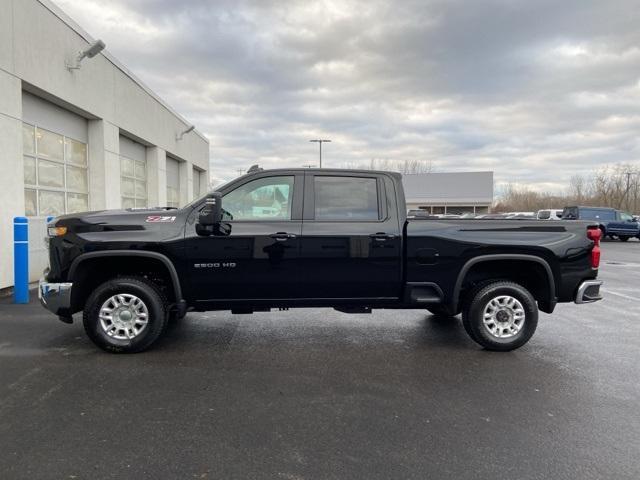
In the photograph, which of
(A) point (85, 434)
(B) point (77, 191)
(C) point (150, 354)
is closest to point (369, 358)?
(C) point (150, 354)

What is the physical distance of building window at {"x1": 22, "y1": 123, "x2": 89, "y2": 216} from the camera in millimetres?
9367

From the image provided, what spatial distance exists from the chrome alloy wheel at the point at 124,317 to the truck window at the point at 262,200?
1.38 meters

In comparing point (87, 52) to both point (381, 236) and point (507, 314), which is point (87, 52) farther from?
point (507, 314)

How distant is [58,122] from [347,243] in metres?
8.93

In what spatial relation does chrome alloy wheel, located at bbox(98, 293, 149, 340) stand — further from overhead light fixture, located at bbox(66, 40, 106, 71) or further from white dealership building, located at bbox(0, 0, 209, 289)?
overhead light fixture, located at bbox(66, 40, 106, 71)

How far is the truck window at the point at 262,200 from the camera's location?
4875 mm

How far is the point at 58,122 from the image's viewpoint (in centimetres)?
1044

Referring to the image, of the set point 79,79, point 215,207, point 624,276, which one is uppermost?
point 79,79

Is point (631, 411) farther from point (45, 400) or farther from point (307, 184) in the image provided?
point (45, 400)

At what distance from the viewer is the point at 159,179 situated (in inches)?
664

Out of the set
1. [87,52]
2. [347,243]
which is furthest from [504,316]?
[87,52]

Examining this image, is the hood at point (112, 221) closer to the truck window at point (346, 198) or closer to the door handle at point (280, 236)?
the door handle at point (280, 236)

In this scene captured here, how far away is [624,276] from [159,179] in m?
15.2

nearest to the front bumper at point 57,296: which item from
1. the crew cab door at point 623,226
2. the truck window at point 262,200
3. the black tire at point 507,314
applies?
the truck window at point 262,200
